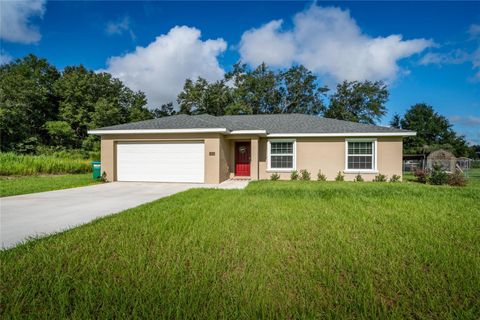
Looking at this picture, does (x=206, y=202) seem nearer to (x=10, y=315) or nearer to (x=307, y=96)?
(x=10, y=315)

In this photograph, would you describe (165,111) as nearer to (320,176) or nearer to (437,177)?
(320,176)

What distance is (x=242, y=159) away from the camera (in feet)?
46.4

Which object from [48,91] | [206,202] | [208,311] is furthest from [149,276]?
[48,91]

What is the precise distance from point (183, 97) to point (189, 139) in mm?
20800

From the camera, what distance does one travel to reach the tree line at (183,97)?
28859 millimetres

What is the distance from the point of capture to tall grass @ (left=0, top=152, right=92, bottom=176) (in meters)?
13.3

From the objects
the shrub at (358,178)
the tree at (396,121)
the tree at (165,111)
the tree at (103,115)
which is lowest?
the shrub at (358,178)

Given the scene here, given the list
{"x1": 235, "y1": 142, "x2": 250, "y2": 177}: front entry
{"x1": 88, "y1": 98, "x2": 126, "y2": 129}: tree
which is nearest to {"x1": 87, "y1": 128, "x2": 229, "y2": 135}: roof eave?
{"x1": 235, "y1": 142, "x2": 250, "y2": 177}: front entry

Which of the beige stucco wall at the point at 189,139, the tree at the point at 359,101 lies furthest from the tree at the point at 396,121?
the beige stucco wall at the point at 189,139

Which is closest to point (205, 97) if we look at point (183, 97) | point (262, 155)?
point (183, 97)

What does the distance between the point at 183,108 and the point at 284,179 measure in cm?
2197

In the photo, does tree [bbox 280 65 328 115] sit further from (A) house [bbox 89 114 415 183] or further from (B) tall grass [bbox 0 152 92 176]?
(B) tall grass [bbox 0 152 92 176]

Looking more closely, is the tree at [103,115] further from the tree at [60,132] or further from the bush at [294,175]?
the bush at [294,175]

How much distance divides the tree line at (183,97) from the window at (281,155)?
16.0 metres
